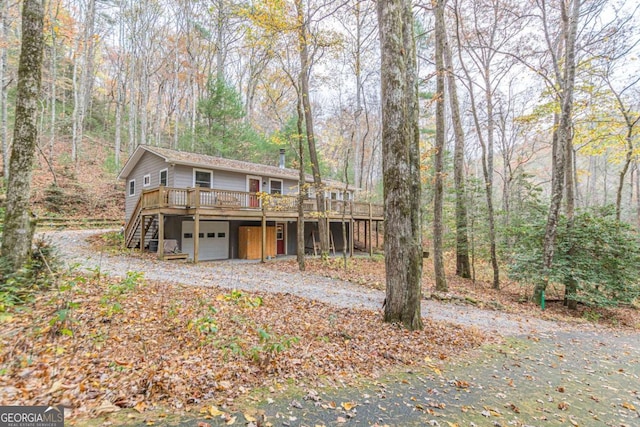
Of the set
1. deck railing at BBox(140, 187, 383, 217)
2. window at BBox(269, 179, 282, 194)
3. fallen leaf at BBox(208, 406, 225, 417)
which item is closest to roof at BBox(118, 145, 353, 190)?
window at BBox(269, 179, 282, 194)

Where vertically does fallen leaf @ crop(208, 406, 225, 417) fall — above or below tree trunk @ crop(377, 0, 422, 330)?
below

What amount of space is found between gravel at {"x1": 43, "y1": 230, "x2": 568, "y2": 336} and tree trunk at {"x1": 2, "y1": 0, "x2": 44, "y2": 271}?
3.71 feet

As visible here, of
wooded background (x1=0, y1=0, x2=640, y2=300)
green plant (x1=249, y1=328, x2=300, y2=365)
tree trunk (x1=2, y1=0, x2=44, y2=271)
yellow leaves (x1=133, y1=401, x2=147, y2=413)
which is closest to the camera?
yellow leaves (x1=133, y1=401, x2=147, y2=413)

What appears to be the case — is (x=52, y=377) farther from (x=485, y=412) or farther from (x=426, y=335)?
(x=426, y=335)

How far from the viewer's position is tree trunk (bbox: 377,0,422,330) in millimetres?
5258

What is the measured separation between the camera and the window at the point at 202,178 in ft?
49.3

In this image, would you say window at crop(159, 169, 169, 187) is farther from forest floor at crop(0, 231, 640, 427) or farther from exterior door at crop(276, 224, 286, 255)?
forest floor at crop(0, 231, 640, 427)

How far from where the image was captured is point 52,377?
294 centimetres

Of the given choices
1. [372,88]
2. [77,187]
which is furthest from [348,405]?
[372,88]

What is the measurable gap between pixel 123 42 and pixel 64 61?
6350 millimetres

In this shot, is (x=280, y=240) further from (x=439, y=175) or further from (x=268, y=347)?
(x=268, y=347)

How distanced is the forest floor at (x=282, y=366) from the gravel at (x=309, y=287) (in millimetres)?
508

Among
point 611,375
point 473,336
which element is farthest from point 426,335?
point 611,375

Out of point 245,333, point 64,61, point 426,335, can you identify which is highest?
point 64,61
